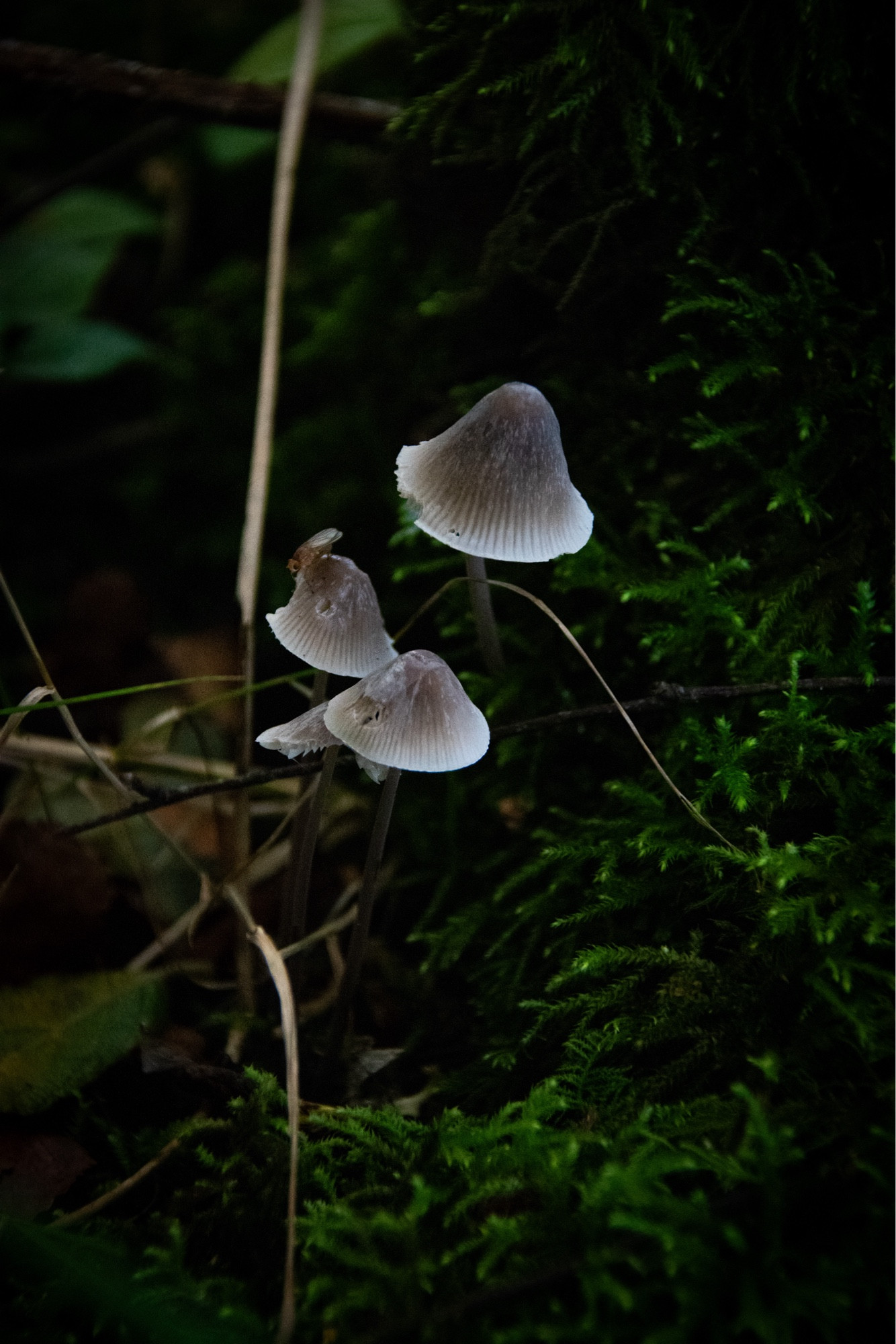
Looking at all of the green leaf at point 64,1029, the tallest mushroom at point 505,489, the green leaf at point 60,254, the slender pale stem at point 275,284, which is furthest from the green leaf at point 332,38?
the green leaf at point 64,1029

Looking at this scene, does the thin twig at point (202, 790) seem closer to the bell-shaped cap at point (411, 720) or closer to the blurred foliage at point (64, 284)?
the bell-shaped cap at point (411, 720)

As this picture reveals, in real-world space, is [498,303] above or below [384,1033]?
above

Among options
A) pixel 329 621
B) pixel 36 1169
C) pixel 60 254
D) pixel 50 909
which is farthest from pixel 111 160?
pixel 36 1169

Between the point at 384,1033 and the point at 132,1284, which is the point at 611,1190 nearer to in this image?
the point at 132,1284

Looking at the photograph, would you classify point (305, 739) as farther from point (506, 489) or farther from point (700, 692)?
point (700, 692)

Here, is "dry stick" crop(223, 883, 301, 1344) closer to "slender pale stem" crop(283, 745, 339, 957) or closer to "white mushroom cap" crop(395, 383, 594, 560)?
"slender pale stem" crop(283, 745, 339, 957)

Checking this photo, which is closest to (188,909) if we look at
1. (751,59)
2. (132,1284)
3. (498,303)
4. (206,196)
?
(132,1284)

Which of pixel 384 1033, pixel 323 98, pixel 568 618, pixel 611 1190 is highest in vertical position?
pixel 323 98
